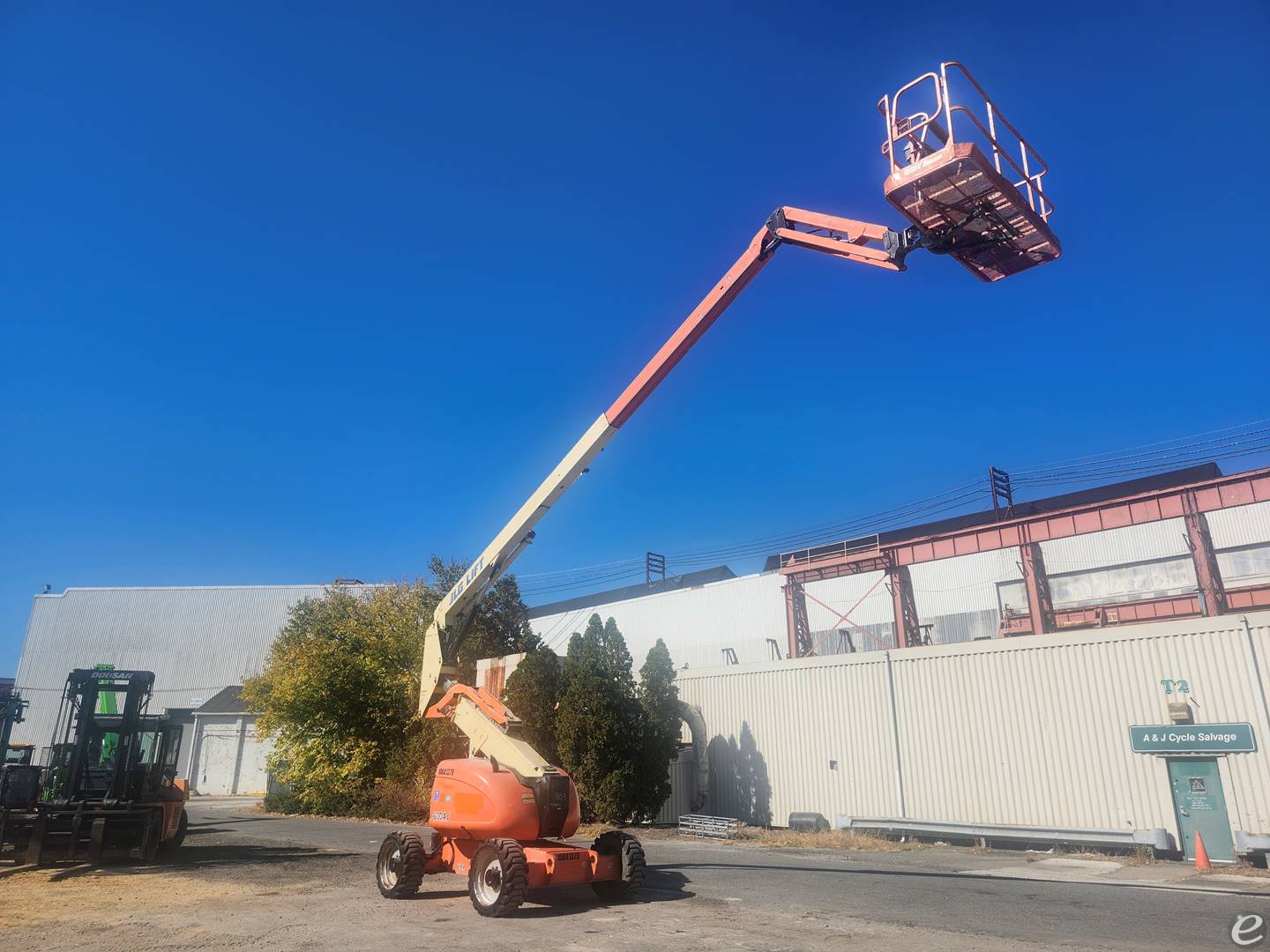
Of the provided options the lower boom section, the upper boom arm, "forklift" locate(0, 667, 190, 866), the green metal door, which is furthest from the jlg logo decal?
the green metal door

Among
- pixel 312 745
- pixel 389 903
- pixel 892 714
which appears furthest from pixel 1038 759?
pixel 312 745

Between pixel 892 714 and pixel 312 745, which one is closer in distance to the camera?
pixel 892 714

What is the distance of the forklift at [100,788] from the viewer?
571 inches

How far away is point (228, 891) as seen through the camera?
40.2 ft

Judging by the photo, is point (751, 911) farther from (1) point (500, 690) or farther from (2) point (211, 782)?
(2) point (211, 782)

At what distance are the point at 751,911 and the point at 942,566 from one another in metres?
35.4

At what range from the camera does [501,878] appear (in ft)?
33.1

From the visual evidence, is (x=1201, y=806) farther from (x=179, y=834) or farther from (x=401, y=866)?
(x=179, y=834)

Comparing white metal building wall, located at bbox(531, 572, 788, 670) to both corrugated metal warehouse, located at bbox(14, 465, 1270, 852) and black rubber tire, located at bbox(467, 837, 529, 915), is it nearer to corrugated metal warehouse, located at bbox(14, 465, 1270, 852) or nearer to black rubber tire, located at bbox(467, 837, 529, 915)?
corrugated metal warehouse, located at bbox(14, 465, 1270, 852)

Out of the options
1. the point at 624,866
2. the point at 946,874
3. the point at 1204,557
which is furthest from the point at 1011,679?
the point at 624,866

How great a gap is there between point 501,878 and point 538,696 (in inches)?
611

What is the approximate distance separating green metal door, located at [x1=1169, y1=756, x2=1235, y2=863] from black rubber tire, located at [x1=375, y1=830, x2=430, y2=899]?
49.9 feet

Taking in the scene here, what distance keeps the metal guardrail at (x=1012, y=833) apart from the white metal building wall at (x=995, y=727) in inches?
13.0

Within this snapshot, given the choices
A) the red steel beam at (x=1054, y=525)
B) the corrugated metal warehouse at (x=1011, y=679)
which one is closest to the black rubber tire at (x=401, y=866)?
the corrugated metal warehouse at (x=1011, y=679)
